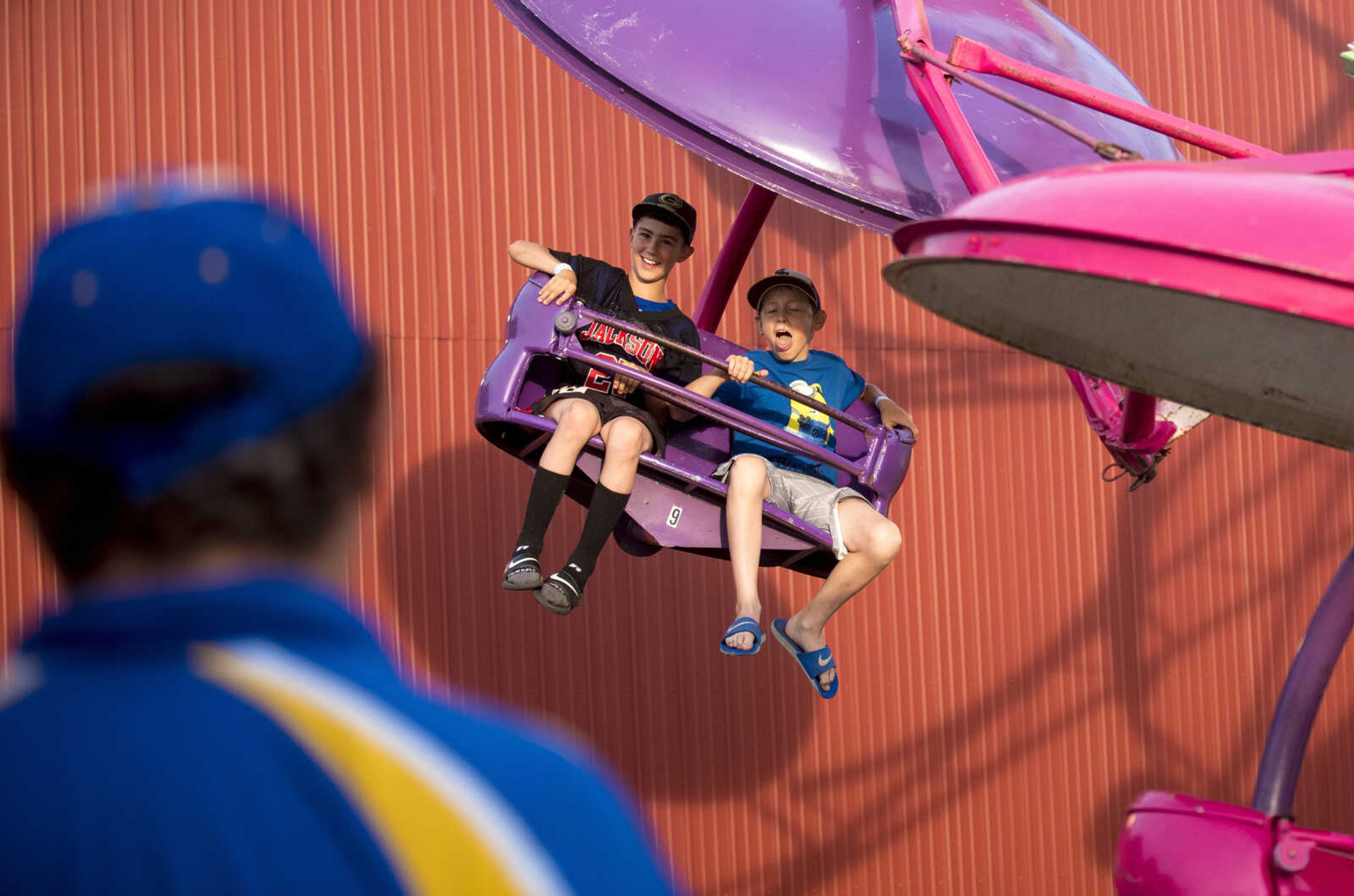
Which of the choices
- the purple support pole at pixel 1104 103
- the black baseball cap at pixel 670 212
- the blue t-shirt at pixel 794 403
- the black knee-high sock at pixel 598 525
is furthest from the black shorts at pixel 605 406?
the purple support pole at pixel 1104 103

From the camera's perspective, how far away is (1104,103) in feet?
12.6

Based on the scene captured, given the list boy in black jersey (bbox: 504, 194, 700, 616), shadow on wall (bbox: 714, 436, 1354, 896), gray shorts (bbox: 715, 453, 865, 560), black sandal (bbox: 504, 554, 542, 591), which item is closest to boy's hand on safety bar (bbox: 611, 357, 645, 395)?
boy in black jersey (bbox: 504, 194, 700, 616)

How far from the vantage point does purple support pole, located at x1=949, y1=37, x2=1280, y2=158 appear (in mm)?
3812

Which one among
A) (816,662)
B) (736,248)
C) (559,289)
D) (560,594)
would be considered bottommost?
(816,662)

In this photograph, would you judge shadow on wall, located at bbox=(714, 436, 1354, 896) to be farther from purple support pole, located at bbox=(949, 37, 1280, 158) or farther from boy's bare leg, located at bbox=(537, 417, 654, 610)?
purple support pole, located at bbox=(949, 37, 1280, 158)

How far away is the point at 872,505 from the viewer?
4.93 m

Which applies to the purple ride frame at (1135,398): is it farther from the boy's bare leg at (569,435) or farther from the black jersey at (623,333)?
the boy's bare leg at (569,435)

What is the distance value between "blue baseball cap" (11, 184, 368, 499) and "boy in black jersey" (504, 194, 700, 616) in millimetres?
3558

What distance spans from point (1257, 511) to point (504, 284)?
465 cm

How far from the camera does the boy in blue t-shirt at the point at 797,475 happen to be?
4.64 meters

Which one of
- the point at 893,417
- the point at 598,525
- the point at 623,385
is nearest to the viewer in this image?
the point at 598,525

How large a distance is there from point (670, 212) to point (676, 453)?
0.86 m

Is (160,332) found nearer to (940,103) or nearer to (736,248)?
(940,103)

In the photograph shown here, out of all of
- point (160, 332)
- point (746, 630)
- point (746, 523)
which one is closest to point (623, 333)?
point (746, 523)
